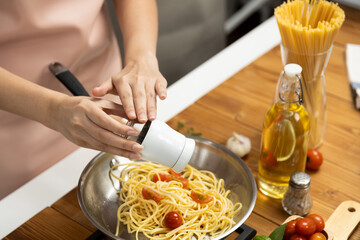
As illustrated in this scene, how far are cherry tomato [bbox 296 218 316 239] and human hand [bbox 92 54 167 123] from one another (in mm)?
383

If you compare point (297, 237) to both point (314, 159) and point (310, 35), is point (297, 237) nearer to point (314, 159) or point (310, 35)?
point (314, 159)

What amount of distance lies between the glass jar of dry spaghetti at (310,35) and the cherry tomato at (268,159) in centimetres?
19

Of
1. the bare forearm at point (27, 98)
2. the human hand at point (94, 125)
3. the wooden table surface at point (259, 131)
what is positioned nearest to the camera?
the human hand at point (94, 125)

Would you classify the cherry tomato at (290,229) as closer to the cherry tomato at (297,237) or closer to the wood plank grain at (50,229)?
the cherry tomato at (297,237)

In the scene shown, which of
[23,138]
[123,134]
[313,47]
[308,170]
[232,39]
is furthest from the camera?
[232,39]

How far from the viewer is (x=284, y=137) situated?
1.16 meters

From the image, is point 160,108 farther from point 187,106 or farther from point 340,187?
point 340,187

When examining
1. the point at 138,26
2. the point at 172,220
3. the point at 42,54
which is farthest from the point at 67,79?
the point at 172,220

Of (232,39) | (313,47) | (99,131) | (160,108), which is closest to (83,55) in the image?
(160,108)

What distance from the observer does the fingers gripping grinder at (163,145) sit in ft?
3.26

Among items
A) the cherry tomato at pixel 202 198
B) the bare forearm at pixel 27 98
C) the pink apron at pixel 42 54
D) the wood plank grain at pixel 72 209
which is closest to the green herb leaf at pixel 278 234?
the cherry tomato at pixel 202 198

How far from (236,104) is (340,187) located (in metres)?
0.43

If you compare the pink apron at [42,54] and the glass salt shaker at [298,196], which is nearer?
the glass salt shaker at [298,196]

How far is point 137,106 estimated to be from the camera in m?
1.05
